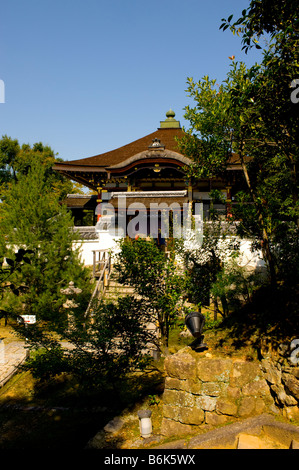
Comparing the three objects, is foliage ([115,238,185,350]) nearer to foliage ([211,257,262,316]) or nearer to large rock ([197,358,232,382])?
foliage ([211,257,262,316])

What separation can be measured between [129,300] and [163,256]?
1.18m

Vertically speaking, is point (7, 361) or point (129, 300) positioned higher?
point (129, 300)

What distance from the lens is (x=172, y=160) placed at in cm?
1798

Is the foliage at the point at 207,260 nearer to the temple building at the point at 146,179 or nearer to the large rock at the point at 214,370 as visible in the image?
the large rock at the point at 214,370

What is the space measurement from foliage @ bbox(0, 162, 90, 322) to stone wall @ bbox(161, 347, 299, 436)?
6.18 m

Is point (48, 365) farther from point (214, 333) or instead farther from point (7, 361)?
point (7, 361)

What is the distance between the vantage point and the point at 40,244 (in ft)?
39.9

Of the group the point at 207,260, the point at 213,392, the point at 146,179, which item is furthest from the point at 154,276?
the point at 146,179

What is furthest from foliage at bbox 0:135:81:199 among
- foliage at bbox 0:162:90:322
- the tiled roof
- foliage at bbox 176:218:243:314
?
foliage at bbox 176:218:243:314

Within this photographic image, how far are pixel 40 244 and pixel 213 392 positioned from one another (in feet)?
27.6

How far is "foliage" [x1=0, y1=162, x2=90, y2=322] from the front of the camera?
11.7 metres

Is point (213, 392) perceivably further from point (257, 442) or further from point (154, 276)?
point (154, 276)

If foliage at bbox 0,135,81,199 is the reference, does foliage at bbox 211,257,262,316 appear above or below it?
below
